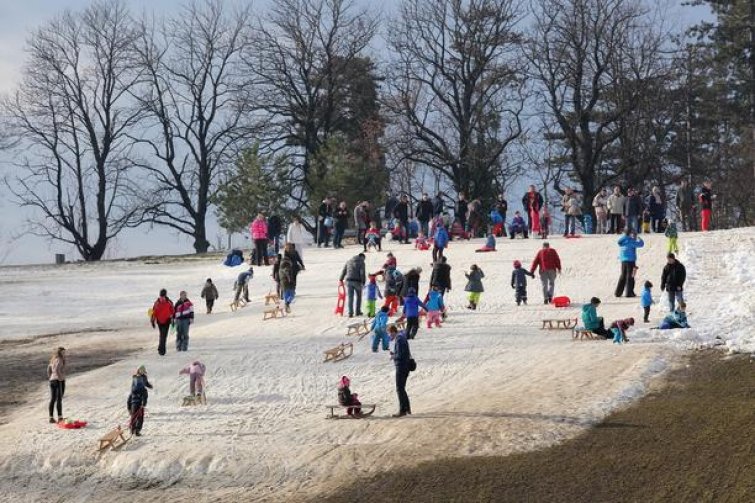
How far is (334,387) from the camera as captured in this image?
73.8ft

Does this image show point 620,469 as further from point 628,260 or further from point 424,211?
point 424,211

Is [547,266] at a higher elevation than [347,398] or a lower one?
higher

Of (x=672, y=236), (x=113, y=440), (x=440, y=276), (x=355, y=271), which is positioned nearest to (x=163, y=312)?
(x=355, y=271)

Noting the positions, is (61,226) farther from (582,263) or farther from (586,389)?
(586,389)

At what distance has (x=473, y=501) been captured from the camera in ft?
51.9

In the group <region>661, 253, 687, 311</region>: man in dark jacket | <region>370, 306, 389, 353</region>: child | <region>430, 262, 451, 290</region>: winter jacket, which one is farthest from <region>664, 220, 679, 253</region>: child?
<region>370, 306, 389, 353</region>: child

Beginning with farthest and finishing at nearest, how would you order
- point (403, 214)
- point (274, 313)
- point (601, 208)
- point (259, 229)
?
1. point (403, 214)
2. point (601, 208)
3. point (259, 229)
4. point (274, 313)

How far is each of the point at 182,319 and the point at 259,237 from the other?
14008 millimetres

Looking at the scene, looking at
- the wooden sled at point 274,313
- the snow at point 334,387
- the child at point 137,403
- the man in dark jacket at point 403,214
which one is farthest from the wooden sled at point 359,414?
the man in dark jacket at point 403,214

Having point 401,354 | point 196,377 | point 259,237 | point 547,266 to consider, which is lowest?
point 196,377

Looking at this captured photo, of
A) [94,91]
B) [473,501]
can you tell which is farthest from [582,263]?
[94,91]

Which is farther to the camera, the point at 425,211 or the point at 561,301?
the point at 425,211

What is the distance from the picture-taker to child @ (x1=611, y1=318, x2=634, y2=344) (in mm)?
24531

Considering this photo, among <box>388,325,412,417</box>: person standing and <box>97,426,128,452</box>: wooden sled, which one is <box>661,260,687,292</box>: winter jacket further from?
<box>97,426,128,452</box>: wooden sled
